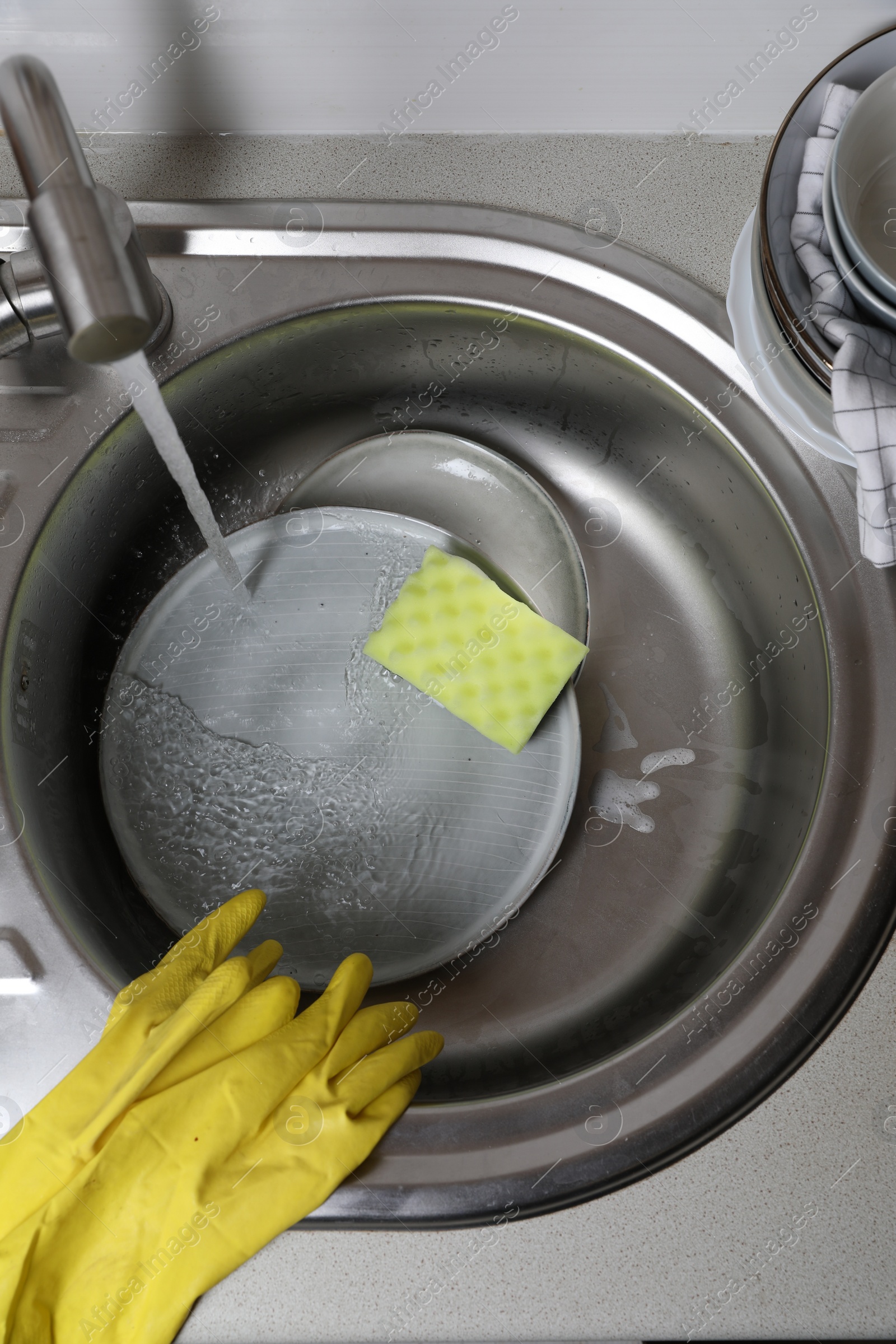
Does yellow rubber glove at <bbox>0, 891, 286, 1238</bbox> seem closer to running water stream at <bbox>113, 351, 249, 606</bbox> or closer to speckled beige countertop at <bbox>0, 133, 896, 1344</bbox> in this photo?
speckled beige countertop at <bbox>0, 133, 896, 1344</bbox>

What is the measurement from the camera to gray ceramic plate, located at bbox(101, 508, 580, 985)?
2.39 ft

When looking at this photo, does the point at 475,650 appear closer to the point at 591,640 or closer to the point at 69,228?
the point at 591,640

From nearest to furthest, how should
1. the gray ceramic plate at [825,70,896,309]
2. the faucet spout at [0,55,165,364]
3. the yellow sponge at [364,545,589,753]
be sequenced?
the faucet spout at [0,55,165,364] → the gray ceramic plate at [825,70,896,309] → the yellow sponge at [364,545,589,753]

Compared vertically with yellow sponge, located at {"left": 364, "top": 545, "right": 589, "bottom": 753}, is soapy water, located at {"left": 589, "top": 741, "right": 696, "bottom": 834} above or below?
below

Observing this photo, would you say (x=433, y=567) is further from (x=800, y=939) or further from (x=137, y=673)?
(x=800, y=939)

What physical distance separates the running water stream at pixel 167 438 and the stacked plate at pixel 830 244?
0.43m

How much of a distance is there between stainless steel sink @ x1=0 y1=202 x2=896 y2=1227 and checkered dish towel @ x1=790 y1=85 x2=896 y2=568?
0.36 ft

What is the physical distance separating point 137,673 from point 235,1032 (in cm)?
37

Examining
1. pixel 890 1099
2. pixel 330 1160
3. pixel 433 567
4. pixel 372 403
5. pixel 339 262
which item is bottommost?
pixel 890 1099

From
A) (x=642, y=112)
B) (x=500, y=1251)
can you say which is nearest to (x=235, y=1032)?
(x=500, y=1251)

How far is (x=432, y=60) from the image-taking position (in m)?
0.67

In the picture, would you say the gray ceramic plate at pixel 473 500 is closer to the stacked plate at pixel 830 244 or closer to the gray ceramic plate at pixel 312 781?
the gray ceramic plate at pixel 312 781

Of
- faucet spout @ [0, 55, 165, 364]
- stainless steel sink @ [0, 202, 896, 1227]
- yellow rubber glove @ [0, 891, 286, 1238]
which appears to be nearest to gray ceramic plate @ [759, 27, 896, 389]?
stainless steel sink @ [0, 202, 896, 1227]

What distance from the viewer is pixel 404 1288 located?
51cm
